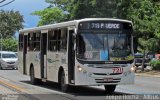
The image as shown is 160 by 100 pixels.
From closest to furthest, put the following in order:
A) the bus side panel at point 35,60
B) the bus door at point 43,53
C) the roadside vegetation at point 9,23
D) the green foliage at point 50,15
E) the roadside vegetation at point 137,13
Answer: the bus door at point 43,53
the bus side panel at point 35,60
the roadside vegetation at point 137,13
the green foliage at point 50,15
the roadside vegetation at point 9,23

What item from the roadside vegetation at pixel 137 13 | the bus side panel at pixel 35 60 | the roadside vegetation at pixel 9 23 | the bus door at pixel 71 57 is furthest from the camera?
the roadside vegetation at pixel 9 23

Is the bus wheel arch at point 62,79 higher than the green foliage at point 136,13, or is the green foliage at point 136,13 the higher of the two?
the green foliage at point 136,13

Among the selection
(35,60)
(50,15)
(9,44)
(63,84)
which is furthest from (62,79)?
(9,44)

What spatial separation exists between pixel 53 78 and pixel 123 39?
4220 millimetres

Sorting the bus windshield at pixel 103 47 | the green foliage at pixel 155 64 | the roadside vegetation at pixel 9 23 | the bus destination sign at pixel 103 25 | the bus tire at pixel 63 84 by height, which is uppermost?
the roadside vegetation at pixel 9 23

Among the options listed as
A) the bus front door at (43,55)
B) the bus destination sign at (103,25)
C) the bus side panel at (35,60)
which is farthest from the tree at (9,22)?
the bus destination sign at (103,25)

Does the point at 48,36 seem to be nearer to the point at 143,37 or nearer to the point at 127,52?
the point at 127,52

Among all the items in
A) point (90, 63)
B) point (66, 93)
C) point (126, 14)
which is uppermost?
point (126, 14)

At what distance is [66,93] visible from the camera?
20.5 m

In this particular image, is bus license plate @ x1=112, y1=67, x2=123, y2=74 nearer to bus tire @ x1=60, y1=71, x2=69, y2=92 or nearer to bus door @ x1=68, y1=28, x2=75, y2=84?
bus door @ x1=68, y1=28, x2=75, y2=84

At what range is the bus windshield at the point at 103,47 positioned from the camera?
19.4 metres

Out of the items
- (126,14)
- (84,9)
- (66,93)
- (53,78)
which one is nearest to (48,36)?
(53,78)

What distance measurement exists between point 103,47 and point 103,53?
0.23 meters

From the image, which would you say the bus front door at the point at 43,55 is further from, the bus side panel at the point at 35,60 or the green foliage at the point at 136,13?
the green foliage at the point at 136,13
